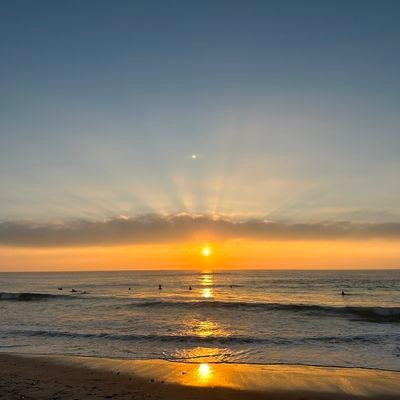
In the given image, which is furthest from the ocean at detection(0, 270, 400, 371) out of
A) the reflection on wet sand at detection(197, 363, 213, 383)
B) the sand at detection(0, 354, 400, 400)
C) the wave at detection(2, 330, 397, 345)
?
the sand at detection(0, 354, 400, 400)

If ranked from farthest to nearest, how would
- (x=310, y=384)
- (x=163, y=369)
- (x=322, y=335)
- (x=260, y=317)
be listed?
1. (x=260, y=317)
2. (x=322, y=335)
3. (x=163, y=369)
4. (x=310, y=384)

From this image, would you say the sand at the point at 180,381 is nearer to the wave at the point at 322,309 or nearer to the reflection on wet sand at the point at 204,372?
the reflection on wet sand at the point at 204,372

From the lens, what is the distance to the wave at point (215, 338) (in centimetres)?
2295

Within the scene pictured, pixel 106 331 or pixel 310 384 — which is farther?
pixel 106 331

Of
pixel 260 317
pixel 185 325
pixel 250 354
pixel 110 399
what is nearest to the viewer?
pixel 110 399

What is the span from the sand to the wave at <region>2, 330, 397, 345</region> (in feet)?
19.5

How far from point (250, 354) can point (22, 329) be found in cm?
1499

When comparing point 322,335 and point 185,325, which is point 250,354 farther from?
point 185,325

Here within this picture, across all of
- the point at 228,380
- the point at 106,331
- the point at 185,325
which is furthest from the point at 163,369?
the point at 185,325

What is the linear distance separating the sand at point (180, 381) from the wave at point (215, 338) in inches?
234

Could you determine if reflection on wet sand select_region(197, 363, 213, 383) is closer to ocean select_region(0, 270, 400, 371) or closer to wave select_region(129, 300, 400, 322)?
ocean select_region(0, 270, 400, 371)

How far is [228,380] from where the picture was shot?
14.6m

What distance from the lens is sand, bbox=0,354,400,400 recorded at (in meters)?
12.7

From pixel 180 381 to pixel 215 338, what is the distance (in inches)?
388
